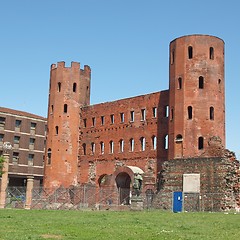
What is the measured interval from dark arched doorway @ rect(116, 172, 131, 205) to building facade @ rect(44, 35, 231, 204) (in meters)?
0.11

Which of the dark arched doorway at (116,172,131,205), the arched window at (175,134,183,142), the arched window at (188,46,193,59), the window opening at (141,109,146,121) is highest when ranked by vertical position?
the arched window at (188,46,193,59)

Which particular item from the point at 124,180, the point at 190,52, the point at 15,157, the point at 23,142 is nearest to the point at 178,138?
the point at 190,52

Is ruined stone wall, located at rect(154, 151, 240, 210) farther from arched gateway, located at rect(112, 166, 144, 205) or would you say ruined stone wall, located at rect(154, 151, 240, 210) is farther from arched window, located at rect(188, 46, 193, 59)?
arched window, located at rect(188, 46, 193, 59)

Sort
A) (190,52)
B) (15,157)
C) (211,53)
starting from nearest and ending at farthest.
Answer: (190,52), (211,53), (15,157)

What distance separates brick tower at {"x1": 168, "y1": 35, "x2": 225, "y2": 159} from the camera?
41.7 metres

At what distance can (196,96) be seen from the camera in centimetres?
4228

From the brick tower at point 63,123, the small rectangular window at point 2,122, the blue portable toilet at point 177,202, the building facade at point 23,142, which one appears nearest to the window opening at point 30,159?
the building facade at point 23,142

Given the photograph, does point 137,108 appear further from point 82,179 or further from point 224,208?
point 224,208

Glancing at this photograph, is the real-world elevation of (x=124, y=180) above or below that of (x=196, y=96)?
below

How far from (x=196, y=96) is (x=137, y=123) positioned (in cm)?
890

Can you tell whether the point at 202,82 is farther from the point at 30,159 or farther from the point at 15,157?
the point at 30,159

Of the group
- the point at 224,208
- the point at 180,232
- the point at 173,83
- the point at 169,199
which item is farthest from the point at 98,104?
the point at 180,232

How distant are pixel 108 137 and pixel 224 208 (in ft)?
63.0

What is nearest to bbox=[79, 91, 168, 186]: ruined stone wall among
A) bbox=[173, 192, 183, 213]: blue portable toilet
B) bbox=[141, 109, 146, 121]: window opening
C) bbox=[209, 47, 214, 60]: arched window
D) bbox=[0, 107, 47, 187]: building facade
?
bbox=[141, 109, 146, 121]: window opening
